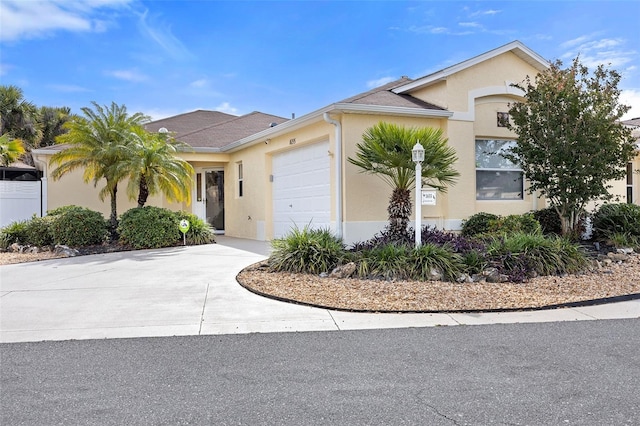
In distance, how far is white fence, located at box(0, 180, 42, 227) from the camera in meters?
16.2

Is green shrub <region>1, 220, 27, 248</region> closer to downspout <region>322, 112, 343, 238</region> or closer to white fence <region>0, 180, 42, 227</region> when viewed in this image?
white fence <region>0, 180, 42, 227</region>

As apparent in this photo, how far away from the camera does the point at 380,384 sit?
3.85 metres

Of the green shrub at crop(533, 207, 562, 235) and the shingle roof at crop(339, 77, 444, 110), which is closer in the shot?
the shingle roof at crop(339, 77, 444, 110)

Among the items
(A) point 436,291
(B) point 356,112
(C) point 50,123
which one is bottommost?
(A) point 436,291

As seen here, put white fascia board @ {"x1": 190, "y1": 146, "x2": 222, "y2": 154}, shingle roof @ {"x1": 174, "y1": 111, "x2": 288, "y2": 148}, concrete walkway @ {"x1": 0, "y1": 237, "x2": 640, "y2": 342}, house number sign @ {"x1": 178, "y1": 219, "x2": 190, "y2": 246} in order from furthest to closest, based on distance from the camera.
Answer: shingle roof @ {"x1": 174, "y1": 111, "x2": 288, "y2": 148}, white fascia board @ {"x1": 190, "y1": 146, "x2": 222, "y2": 154}, house number sign @ {"x1": 178, "y1": 219, "x2": 190, "y2": 246}, concrete walkway @ {"x1": 0, "y1": 237, "x2": 640, "y2": 342}

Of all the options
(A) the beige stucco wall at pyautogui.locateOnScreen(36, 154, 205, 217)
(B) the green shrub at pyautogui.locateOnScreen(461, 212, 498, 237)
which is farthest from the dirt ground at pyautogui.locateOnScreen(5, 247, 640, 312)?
(A) the beige stucco wall at pyautogui.locateOnScreen(36, 154, 205, 217)

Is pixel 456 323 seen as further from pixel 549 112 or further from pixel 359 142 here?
pixel 549 112

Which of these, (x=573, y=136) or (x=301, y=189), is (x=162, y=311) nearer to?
(x=301, y=189)

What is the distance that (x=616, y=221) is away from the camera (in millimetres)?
11766

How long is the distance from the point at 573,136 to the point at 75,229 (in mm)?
12293

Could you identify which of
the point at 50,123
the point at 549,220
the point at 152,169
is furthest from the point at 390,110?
the point at 50,123

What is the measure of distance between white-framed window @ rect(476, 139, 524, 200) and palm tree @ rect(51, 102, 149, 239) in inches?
372

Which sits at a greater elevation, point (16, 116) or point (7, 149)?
point (16, 116)

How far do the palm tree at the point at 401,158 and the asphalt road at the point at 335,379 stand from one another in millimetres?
4673
